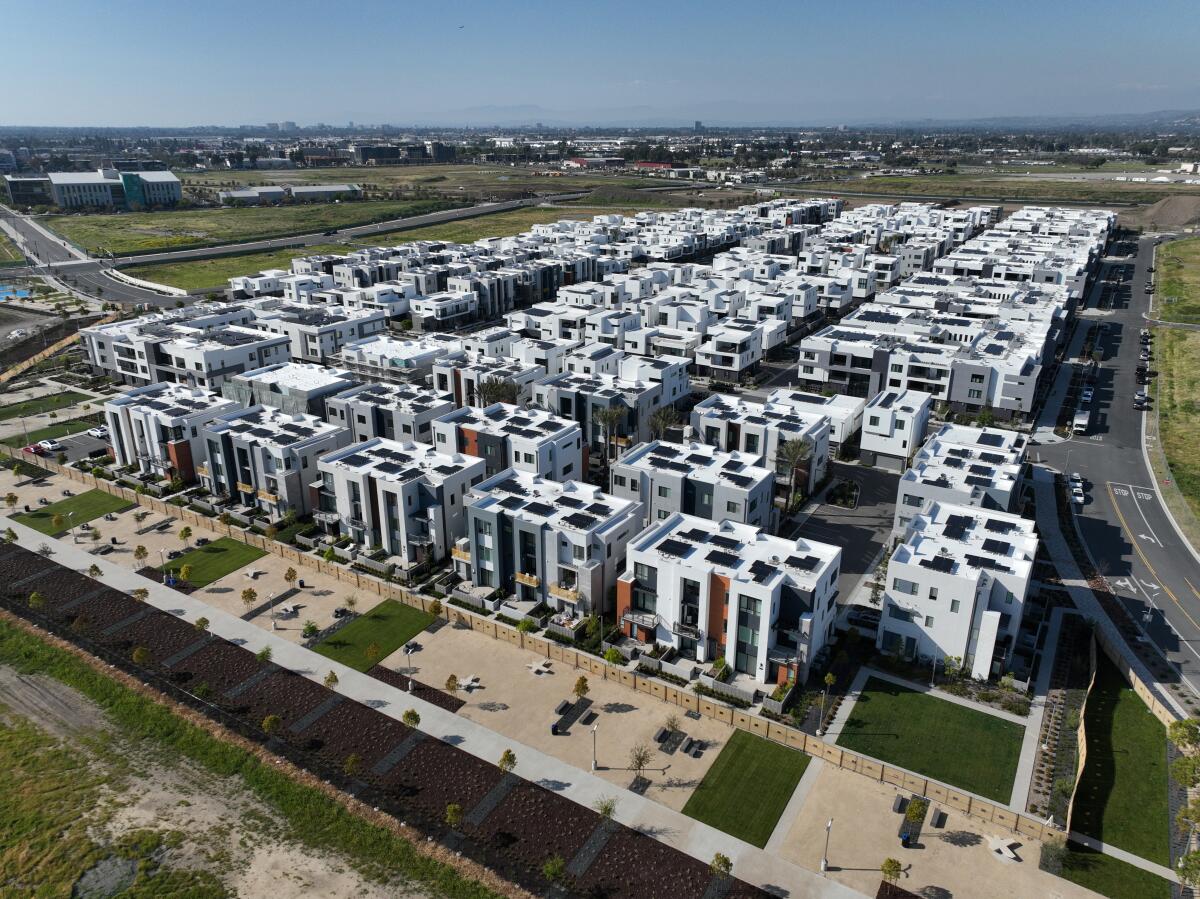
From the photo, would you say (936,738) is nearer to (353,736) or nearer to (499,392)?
(353,736)

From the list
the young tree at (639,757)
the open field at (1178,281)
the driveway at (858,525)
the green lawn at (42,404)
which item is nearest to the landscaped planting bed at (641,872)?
the young tree at (639,757)

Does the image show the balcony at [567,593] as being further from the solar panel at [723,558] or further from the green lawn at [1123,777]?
the green lawn at [1123,777]

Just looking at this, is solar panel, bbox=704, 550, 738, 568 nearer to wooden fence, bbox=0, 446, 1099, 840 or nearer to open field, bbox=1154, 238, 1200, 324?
wooden fence, bbox=0, 446, 1099, 840

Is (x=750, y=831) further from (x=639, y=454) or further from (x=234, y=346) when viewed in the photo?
(x=234, y=346)

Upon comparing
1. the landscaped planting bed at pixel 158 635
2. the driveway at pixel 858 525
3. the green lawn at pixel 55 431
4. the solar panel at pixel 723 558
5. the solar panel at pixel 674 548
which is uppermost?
the solar panel at pixel 723 558

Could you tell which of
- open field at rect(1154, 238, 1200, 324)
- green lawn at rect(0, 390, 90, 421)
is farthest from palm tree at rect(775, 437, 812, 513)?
open field at rect(1154, 238, 1200, 324)

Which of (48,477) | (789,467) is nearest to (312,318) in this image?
(48,477)
